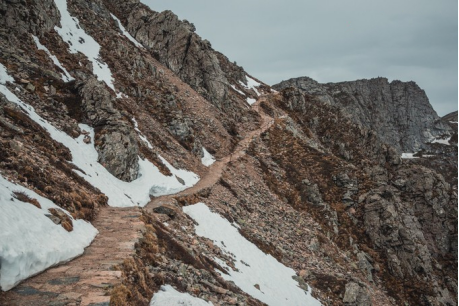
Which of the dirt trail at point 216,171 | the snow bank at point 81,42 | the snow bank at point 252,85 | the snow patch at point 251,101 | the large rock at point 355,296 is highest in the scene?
the snow bank at point 252,85

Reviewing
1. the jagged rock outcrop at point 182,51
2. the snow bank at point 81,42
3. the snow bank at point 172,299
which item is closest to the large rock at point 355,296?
the snow bank at point 172,299

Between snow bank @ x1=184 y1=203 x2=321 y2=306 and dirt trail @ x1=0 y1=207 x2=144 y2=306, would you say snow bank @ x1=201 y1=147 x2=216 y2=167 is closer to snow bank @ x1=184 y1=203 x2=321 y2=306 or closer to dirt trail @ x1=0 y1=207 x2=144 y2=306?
snow bank @ x1=184 y1=203 x2=321 y2=306

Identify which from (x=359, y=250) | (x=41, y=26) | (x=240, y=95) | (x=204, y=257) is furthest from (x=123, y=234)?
(x=240, y=95)

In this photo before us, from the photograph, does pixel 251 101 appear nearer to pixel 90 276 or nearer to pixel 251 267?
pixel 251 267

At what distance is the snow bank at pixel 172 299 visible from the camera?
962cm

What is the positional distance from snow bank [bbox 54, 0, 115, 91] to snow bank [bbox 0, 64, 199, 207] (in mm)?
19523

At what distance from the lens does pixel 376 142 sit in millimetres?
75875

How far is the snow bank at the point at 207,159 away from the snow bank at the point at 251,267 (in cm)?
1843

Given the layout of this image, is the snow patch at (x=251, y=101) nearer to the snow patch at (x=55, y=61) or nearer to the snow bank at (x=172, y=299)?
the snow patch at (x=55, y=61)

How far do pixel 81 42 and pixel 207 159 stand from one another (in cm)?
2942

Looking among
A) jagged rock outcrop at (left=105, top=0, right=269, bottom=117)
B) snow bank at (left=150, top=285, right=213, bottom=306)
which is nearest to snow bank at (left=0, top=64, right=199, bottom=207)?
snow bank at (left=150, top=285, right=213, bottom=306)

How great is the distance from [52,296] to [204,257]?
34.5 ft

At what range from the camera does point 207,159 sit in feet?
154

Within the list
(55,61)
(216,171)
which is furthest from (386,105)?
(55,61)
